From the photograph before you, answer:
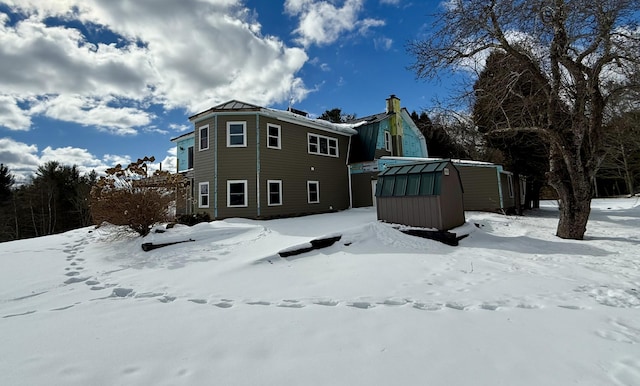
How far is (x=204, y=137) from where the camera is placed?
14203 millimetres

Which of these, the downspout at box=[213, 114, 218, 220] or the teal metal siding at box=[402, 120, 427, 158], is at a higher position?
the teal metal siding at box=[402, 120, 427, 158]

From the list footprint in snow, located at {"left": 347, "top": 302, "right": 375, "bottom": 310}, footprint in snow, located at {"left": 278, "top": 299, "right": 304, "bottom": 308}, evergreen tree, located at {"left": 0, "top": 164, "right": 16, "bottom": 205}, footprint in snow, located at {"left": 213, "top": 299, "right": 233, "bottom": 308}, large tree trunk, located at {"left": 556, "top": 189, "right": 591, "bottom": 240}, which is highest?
evergreen tree, located at {"left": 0, "top": 164, "right": 16, "bottom": 205}

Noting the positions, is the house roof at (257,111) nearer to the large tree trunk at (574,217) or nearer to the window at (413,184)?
the window at (413,184)

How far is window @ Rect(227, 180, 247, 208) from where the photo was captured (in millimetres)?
13492

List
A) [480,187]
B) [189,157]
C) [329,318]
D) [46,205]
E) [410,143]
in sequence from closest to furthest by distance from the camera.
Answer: [329,318]
[480,187]
[189,157]
[410,143]
[46,205]

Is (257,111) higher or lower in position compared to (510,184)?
higher

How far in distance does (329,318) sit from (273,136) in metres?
12.3

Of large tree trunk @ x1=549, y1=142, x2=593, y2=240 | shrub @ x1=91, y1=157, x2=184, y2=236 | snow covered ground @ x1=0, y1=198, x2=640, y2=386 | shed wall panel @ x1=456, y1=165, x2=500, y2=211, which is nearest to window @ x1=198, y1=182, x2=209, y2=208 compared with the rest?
shrub @ x1=91, y1=157, x2=184, y2=236

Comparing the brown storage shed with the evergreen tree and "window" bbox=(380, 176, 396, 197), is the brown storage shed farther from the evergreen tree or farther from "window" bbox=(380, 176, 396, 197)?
the evergreen tree

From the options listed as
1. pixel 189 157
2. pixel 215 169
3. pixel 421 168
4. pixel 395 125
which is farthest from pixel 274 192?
pixel 395 125

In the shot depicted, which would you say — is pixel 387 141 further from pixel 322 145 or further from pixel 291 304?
pixel 291 304

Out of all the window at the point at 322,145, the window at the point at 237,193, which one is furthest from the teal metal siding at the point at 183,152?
the window at the point at 322,145

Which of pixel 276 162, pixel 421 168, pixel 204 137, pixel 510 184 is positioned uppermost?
pixel 204 137

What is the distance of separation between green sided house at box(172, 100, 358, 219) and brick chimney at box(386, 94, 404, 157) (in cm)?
605
